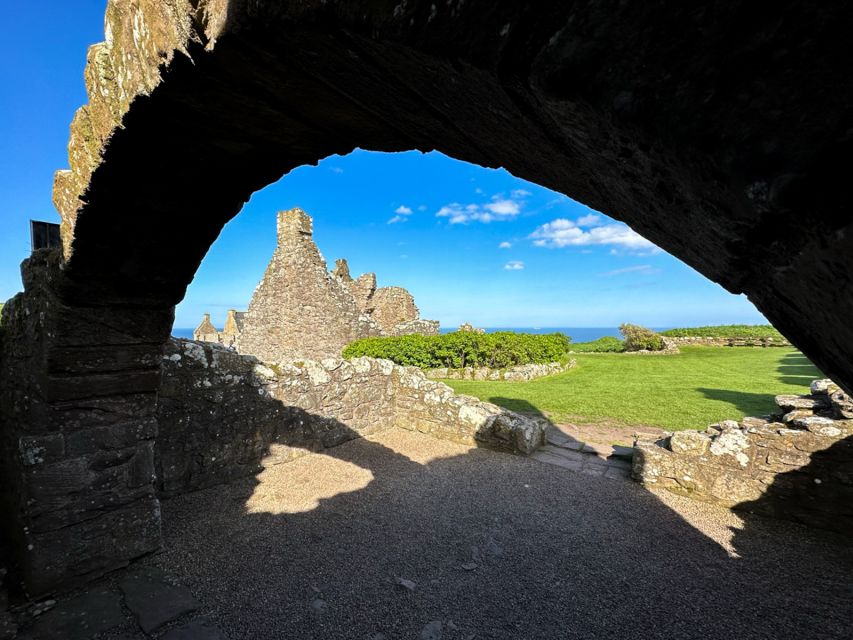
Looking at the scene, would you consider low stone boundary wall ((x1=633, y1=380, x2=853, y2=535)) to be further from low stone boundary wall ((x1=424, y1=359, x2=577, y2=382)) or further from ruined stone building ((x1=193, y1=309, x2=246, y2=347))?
ruined stone building ((x1=193, y1=309, x2=246, y2=347))

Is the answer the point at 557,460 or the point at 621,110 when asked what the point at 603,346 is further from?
the point at 621,110

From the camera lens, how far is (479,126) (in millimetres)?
1260

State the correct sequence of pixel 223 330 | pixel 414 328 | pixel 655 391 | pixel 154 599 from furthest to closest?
1. pixel 223 330
2. pixel 414 328
3. pixel 655 391
4. pixel 154 599

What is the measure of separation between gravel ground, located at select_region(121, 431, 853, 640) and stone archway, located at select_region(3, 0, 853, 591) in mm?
1656

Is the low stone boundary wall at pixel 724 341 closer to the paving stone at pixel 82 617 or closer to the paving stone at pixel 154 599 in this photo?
the paving stone at pixel 154 599

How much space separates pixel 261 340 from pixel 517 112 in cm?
1700

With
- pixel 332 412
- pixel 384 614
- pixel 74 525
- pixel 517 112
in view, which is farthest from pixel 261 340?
pixel 517 112

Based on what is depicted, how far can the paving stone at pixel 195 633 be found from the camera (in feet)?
9.59

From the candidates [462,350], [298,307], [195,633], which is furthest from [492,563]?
[298,307]

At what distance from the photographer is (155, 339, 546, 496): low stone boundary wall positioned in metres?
5.03

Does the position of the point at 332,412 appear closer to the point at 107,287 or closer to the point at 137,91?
the point at 107,287

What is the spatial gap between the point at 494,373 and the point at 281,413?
868 centimetres

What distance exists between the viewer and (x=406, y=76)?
112 cm

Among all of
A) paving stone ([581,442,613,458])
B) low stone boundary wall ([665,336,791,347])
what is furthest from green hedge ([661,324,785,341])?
paving stone ([581,442,613,458])
